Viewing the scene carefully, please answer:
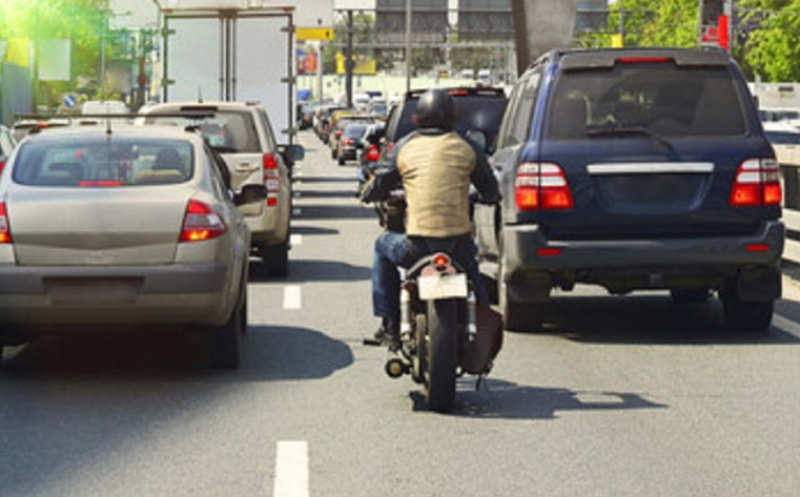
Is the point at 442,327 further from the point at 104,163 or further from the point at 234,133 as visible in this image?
the point at 234,133

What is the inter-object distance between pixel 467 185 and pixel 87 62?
14607 centimetres

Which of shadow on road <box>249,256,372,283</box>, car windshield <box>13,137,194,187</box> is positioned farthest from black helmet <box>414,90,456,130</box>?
shadow on road <box>249,256,372,283</box>

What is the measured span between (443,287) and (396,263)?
615 millimetres

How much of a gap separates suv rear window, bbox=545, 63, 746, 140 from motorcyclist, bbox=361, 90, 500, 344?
121 inches

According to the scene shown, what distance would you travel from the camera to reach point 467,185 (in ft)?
35.5

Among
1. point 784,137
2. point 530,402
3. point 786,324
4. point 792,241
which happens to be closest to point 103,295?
point 530,402

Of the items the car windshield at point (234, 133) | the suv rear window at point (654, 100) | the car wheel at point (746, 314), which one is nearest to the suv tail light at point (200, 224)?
the suv rear window at point (654, 100)

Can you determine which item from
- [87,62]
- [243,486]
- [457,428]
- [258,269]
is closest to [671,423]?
[457,428]

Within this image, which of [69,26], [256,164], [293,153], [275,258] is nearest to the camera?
[275,258]

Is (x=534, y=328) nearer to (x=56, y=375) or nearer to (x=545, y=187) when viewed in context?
(x=545, y=187)

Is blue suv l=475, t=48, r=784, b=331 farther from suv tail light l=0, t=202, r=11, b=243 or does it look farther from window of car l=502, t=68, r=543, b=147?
suv tail light l=0, t=202, r=11, b=243

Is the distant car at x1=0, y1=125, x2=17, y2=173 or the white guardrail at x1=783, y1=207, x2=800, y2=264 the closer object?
the white guardrail at x1=783, y1=207, x2=800, y2=264

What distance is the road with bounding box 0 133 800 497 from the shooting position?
8.67m

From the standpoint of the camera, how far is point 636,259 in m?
13.8
